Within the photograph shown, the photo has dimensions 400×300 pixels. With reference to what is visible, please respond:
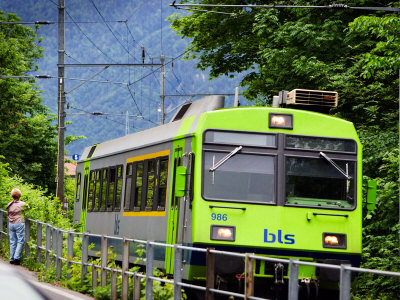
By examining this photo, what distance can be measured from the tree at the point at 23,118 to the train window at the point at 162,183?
27743 millimetres

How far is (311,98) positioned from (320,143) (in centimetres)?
112

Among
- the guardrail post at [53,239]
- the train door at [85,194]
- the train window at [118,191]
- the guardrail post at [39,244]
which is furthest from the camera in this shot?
the train door at [85,194]

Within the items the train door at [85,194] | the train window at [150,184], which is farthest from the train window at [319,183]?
the train door at [85,194]

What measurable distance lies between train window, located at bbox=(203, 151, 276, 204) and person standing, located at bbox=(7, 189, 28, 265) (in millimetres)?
7131

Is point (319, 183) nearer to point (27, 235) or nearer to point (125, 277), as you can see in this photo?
point (125, 277)

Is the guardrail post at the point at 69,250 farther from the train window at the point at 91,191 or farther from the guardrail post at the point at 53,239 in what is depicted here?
the train window at the point at 91,191

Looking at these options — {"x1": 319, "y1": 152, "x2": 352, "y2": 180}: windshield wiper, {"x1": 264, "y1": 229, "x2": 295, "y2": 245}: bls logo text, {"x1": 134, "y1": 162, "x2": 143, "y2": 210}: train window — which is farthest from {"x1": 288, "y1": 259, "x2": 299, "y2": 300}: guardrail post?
{"x1": 134, "y1": 162, "x2": 143, "y2": 210}: train window

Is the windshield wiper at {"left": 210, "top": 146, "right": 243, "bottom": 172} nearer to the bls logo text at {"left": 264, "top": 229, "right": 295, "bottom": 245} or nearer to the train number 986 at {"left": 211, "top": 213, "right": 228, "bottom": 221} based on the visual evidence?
the train number 986 at {"left": 211, "top": 213, "right": 228, "bottom": 221}

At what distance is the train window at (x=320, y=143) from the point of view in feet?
46.8

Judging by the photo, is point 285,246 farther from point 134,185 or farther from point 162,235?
point 134,185

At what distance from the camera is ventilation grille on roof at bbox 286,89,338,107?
49.4ft

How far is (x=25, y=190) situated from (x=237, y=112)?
497 inches

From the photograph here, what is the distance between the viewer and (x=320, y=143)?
14.3 m

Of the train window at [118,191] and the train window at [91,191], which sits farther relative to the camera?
the train window at [91,191]
